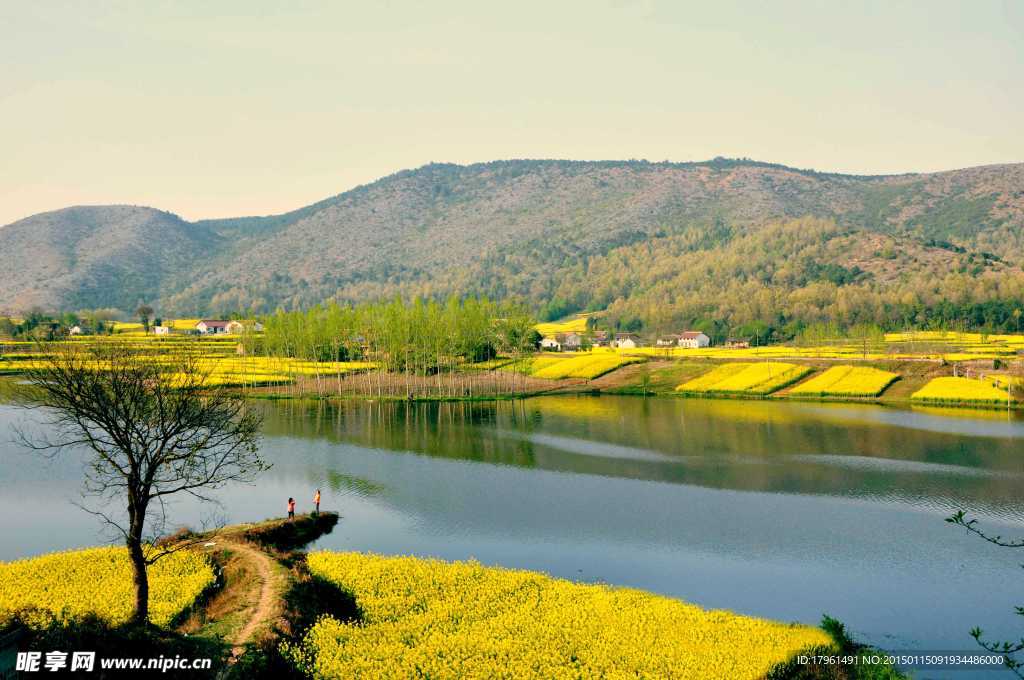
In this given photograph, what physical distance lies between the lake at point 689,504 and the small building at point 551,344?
9202 cm

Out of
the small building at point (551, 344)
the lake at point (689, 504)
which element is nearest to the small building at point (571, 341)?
the small building at point (551, 344)

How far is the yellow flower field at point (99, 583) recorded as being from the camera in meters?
27.1

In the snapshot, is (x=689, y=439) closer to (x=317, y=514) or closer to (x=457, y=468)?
(x=457, y=468)

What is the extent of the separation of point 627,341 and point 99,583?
156m

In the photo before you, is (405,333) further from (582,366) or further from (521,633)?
(521,633)

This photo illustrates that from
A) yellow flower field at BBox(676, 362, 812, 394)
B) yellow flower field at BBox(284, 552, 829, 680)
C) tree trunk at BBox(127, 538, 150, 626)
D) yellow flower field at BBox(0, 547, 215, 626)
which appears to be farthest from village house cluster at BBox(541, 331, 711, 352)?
tree trunk at BBox(127, 538, 150, 626)

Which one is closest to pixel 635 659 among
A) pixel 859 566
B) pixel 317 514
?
pixel 859 566

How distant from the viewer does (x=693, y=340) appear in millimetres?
177500

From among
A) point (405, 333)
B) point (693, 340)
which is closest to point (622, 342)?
point (693, 340)

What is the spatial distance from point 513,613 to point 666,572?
9.93 meters

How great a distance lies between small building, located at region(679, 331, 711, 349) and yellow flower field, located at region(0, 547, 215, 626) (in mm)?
152227

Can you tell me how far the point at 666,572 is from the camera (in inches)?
1363

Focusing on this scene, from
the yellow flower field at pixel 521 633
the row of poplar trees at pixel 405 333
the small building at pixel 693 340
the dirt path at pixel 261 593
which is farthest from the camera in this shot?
the small building at pixel 693 340

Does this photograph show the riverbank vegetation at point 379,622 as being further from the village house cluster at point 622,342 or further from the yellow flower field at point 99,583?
the village house cluster at point 622,342
